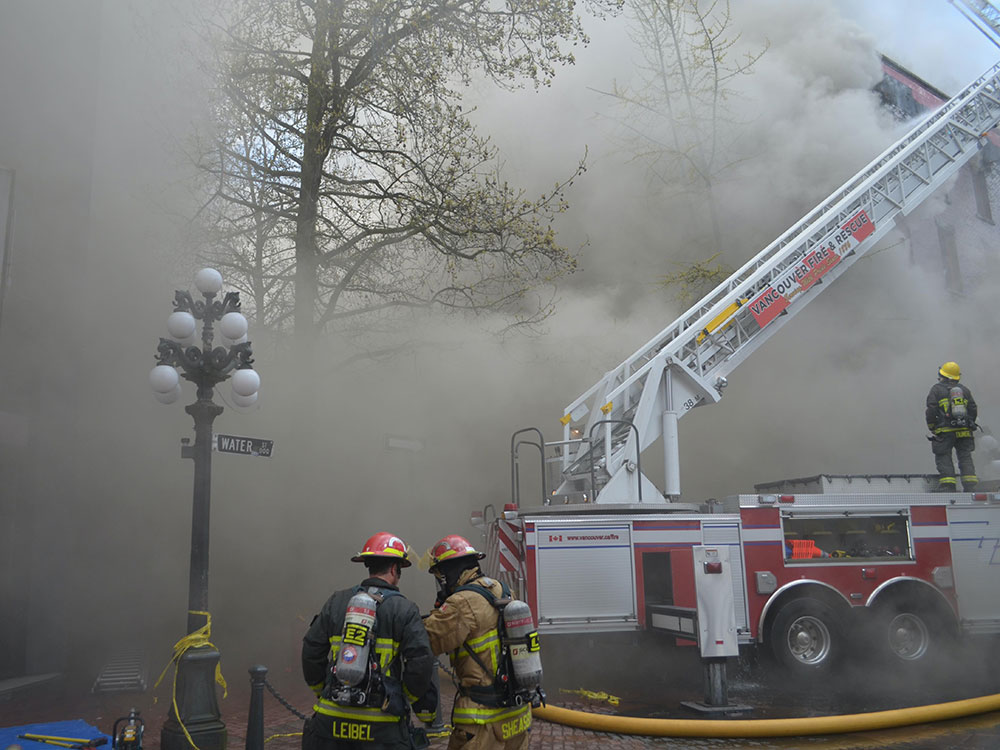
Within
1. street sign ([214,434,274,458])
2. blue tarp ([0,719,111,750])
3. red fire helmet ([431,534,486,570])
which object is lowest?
blue tarp ([0,719,111,750])

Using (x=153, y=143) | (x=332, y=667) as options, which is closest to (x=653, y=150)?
(x=153, y=143)

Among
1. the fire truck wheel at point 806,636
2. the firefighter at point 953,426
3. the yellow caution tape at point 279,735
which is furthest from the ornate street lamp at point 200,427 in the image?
the firefighter at point 953,426

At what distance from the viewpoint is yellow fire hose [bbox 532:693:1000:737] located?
511 centimetres

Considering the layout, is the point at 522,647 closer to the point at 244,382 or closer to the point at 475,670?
the point at 475,670

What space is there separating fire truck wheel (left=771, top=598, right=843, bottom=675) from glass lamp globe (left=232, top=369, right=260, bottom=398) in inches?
184

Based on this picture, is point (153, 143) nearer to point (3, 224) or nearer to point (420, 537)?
point (3, 224)

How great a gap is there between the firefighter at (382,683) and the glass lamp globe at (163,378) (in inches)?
128

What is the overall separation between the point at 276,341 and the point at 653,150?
306 inches

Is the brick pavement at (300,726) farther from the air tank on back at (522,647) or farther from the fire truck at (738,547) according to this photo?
the air tank on back at (522,647)

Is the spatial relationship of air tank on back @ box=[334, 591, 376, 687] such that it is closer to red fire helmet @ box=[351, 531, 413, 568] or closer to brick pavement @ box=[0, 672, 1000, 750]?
red fire helmet @ box=[351, 531, 413, 568]

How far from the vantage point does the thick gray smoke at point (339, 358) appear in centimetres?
769

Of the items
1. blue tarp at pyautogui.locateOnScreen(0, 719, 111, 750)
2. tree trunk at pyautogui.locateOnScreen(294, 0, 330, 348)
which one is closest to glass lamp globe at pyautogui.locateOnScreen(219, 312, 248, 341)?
blue tarp at pyautogui.locateOnScreen(0, 719, 111, 750)

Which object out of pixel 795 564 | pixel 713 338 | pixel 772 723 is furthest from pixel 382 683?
pixel 713 338

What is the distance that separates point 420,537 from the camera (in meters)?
10.1
